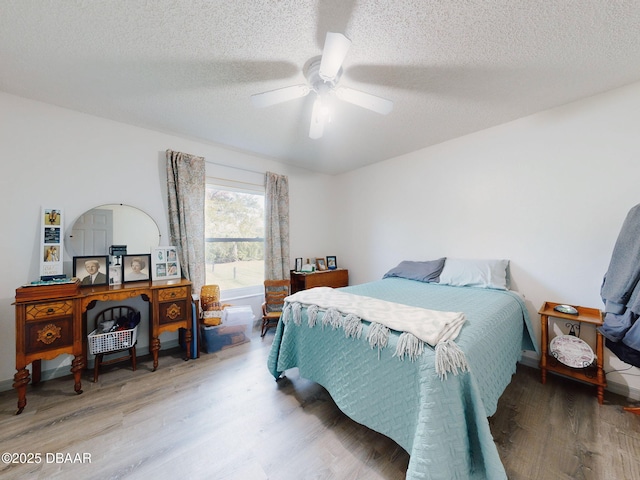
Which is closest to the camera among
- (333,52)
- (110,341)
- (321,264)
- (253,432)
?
(333,52)

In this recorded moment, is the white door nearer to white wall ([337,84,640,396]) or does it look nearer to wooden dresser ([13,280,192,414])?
wooden dresser ([13,280,192,414])

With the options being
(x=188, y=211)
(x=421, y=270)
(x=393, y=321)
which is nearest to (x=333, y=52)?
(x=393, y=321)

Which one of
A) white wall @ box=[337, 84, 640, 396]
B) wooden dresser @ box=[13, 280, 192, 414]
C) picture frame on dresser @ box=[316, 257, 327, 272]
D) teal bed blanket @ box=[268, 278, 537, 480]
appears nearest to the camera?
teal bed blanket @ box=[268, 278, 537, 480]

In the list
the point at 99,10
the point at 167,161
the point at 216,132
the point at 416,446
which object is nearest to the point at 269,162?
the point at 216,132

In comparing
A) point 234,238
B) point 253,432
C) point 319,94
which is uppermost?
point 319,94

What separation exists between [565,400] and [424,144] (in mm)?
2819

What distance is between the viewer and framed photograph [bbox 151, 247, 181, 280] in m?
2.56

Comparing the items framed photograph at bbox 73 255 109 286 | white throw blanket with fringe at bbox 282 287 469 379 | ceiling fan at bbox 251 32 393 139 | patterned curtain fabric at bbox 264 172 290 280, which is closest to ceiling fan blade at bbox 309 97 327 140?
ceiling fan at bbox 251 32 393 139

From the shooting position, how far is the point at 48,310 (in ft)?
5.94

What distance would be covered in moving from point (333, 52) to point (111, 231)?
2660 millimetres

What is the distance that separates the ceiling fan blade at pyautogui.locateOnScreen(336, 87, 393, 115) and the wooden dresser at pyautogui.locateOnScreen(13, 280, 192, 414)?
7.43ft

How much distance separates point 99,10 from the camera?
1.27 meters

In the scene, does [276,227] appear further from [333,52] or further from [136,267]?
[333,52]

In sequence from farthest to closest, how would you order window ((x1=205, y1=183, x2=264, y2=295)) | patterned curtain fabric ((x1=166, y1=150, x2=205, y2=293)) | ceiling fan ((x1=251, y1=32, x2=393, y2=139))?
window ((x1=205, y1=183, x2=264, y2=295)), patterned curtain fabric ((x1=166, y1=150, x2=205, y2=293)), ceiling fan ((x1=251, y1=32, x2=393, y2=139))
